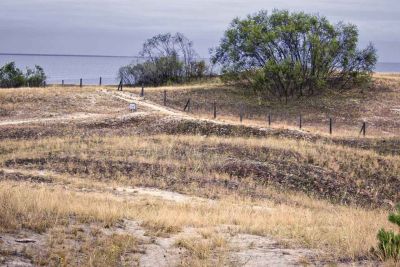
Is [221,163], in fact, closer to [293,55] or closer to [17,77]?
[293,55]

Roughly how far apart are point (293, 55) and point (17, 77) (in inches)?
1366

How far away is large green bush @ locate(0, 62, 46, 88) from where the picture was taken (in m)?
67.5

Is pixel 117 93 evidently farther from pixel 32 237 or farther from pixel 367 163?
pixel 32 237

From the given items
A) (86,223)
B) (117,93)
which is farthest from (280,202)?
(117,93)

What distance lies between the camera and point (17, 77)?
67688 mm

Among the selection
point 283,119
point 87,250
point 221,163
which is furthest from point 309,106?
point 87,250

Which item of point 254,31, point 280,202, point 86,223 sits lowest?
point 280,202

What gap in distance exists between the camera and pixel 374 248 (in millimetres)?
8305

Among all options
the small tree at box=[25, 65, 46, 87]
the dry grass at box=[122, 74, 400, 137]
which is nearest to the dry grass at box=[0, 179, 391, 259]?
the dry grass at box=[122, 74, 400, 137]

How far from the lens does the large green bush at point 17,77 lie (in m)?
67.5

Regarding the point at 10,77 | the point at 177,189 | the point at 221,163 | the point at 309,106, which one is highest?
the point at 10,77

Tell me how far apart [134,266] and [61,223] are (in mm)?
2410

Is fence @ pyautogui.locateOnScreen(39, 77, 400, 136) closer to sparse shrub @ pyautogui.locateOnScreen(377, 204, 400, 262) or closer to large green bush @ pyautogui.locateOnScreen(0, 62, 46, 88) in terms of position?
large green bush @ pyautogui.locateOnScreen(0, 62, 46, 88)

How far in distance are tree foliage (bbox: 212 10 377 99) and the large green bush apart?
2643 cm
